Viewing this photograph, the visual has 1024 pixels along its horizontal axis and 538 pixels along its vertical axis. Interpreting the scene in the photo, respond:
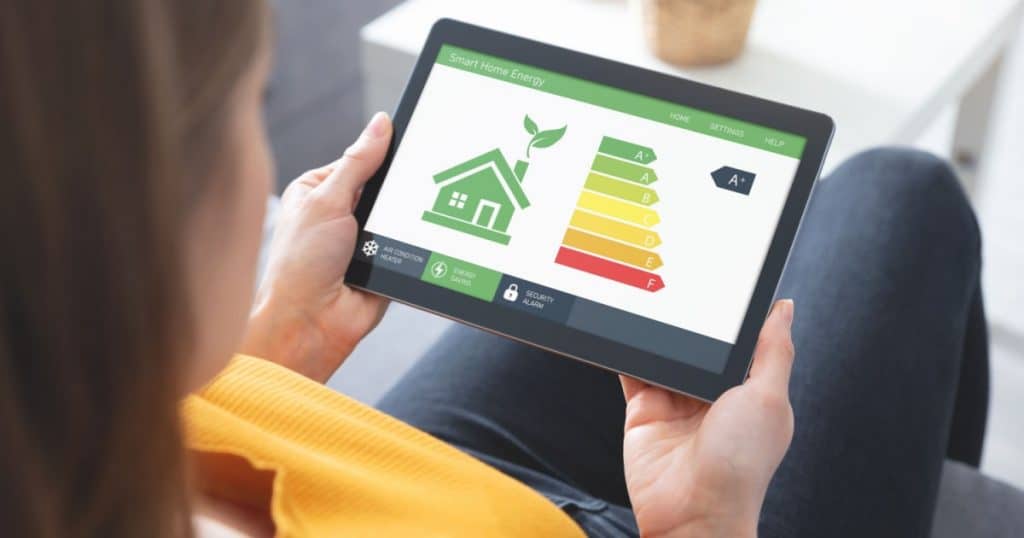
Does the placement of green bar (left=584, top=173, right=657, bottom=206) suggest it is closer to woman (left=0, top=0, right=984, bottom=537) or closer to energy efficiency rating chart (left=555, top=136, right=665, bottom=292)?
energy efficiency rating chart (left=555, top=136, right=665, bottom=292)

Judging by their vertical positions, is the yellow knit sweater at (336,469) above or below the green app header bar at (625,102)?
below

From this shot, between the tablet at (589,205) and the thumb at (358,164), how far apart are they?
10 millimetres

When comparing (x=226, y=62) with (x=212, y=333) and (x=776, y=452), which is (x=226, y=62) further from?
(x=776, y=452)

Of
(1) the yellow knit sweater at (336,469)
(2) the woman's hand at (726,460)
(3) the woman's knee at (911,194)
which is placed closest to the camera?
(1) the yellow knit sweater at (336,469)

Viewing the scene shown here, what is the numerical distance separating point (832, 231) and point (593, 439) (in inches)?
11.9

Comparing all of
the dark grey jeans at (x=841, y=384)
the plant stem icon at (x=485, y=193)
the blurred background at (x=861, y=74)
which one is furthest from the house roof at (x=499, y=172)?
the blurred background at (x=861, y=74)

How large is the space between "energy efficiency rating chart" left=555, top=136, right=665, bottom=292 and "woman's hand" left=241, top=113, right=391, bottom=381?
6.8 inches

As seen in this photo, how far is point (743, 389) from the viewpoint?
763 mm

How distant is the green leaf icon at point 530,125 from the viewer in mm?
886

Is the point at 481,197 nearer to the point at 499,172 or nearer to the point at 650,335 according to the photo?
the point at 499,172

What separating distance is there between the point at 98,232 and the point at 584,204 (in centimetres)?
53

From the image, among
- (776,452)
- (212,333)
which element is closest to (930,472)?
(776,452)

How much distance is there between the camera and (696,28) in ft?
3.97

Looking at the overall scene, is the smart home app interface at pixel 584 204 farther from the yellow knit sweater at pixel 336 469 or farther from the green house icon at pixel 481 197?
the yellow knit sweater at pixel 336 469
